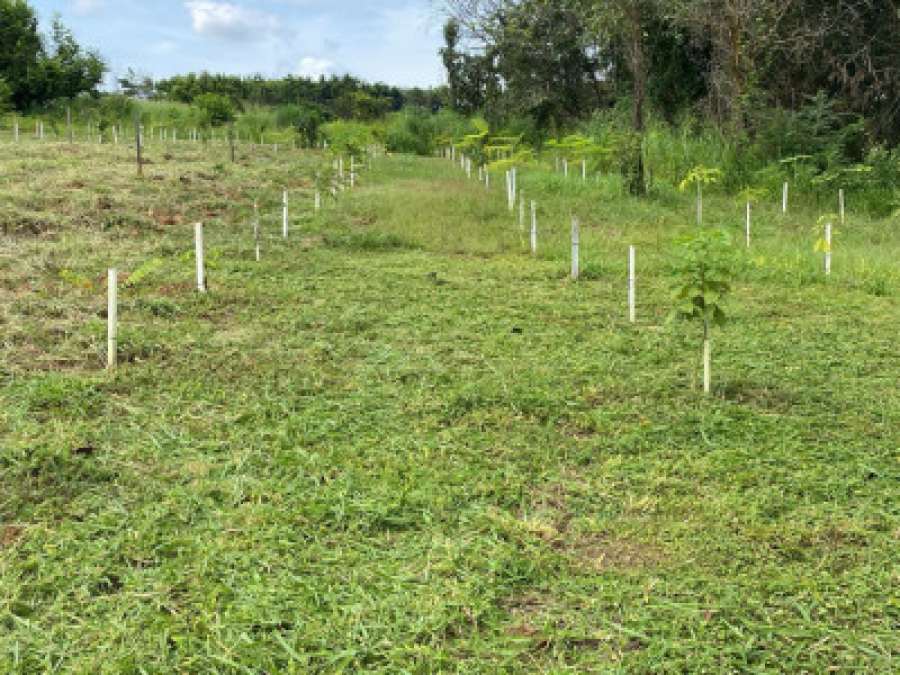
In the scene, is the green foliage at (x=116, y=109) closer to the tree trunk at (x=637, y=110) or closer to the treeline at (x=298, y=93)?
the treeline at (x=298, y=93)

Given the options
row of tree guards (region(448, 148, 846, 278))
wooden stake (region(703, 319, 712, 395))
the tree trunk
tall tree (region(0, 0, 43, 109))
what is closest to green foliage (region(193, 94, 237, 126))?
tall tree (region(0, 0, 43, 109))

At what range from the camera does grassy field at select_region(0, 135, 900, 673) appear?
9.62ft

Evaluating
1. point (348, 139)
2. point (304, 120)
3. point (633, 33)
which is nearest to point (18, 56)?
point (304, 120)

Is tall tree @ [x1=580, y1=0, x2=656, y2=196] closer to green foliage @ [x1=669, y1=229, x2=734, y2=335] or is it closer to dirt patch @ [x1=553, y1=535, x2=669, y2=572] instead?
green foliage @ [x1=669, y1=229, x2=734, y2=335]

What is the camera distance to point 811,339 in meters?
6.81

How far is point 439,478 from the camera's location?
13.5 ft

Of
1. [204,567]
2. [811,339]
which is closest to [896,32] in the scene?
[811,339]

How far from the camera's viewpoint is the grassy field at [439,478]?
293 centimetres

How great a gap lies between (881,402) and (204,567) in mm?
4325

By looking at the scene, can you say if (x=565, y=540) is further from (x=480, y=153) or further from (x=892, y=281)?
(x=480, y=153)

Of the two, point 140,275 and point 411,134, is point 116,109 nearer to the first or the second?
point 411,134

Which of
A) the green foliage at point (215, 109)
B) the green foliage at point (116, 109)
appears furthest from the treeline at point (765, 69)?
the green foliage at point (116, 109)

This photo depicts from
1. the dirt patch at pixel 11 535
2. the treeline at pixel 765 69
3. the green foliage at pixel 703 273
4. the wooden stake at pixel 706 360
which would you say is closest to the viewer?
the dirt patch at pixel 11 535

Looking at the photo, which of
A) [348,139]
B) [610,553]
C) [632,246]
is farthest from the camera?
[348,139]
